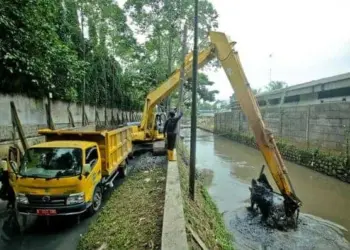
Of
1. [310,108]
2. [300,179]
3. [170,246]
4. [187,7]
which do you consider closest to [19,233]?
[170,246]

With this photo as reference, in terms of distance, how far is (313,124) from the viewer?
58.7 feet

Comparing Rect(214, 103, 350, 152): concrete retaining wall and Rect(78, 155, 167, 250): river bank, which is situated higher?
Rect(214, 103, 350, 152): concrete retaining wall

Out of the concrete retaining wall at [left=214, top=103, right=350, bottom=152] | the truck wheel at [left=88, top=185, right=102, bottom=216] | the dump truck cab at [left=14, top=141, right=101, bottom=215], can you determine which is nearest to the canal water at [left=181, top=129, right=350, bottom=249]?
the concrete retaining wall at [left=214, top=103, right=350, bottom=152]

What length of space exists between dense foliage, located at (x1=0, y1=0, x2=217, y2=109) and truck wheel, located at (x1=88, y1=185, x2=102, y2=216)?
5956 mm

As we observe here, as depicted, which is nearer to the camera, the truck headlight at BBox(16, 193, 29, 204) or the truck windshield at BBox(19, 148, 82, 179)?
the truck headlight at BBox(16, 193, 29, 204)

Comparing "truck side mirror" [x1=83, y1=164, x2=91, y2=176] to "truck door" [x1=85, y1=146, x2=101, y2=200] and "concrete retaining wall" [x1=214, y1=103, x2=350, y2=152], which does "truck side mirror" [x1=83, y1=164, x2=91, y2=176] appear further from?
"concrete retaining wall" [x1=214, y1=103, x2=350, y2=152]

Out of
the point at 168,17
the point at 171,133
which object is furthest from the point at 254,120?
the point at 168,17

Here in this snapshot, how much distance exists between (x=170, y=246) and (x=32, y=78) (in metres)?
10.4

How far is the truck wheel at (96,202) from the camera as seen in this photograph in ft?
23.7

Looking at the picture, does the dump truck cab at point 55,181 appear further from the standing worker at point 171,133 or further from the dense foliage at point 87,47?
the dense foliage at point 87,47

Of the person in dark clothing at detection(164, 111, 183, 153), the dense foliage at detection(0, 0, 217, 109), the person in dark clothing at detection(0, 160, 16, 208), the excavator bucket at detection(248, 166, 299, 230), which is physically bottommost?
the excavator bucket at detection(248, 166, 299, 230)

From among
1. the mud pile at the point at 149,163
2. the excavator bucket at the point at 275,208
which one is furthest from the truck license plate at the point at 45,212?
the excavator bucket at the point at 275,208

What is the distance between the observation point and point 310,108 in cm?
1842

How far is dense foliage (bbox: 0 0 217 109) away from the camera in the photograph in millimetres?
11250
